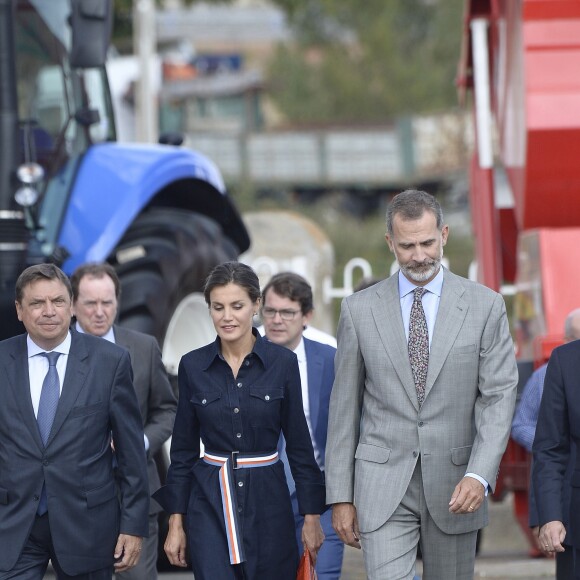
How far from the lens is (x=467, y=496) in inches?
169

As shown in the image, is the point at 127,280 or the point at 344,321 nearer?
the point at 344,321

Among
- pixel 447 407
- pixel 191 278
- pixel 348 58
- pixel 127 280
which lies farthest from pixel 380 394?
pixel 348 58

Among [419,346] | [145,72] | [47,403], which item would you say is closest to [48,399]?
[47,403]

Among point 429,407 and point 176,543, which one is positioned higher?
point 429,407

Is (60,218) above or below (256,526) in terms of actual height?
above

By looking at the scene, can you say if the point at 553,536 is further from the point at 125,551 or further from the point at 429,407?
the point at 125,551

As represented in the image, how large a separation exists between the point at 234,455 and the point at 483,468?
0.85 meters

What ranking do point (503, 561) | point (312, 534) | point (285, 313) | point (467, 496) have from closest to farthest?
1. point (467, 496)
2. point (312, 534)
3. point (285, 313)
4. point (503, 561)

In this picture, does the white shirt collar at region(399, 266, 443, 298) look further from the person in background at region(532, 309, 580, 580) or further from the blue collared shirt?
the person in background at region(532, 309, 580, 580)

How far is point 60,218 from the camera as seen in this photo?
686cm

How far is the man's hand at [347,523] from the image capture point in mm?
4586

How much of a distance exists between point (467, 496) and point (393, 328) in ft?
2.02

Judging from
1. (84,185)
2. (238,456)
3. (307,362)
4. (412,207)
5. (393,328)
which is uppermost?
(84,185)

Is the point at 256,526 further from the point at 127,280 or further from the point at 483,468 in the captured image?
the point at 127,280
